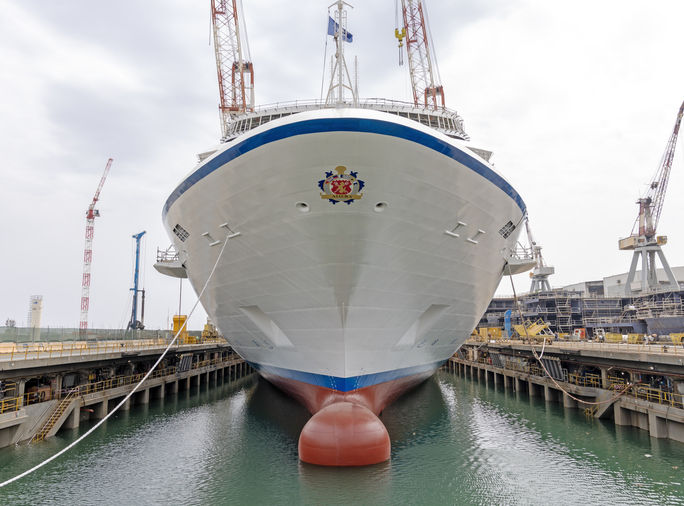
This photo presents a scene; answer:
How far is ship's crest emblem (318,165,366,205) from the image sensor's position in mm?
8570

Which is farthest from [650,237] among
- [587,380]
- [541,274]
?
[587,380]

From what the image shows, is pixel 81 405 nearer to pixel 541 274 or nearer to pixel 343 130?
pixel 343 130

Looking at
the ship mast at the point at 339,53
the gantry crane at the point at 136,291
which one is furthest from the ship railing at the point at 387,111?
the gantry crane at the point at 136,291

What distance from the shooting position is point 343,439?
994 centimetres

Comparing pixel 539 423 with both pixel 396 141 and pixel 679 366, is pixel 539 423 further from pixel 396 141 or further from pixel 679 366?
pixel 396 141

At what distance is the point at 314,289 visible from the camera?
1011 centimetres

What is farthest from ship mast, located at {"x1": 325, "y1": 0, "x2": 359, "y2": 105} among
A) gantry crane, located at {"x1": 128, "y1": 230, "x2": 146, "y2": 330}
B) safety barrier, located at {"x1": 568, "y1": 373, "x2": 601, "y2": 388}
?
gantry crane, located at {"x1": 128, "y1": 230, "x2": 146, "y2": 330}

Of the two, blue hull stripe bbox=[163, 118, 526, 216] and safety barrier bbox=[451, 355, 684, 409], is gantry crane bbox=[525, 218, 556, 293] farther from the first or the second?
blue hull stripe bbox=[163, 118, 526, 216]

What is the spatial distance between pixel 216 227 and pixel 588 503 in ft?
33.6

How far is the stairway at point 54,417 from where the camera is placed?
12.8 m

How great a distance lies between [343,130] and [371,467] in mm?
7712

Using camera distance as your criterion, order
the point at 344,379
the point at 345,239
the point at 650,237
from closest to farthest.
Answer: the point at 345,239 < the point at 344,379 < the point at 650,237

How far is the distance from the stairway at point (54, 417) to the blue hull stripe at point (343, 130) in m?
9.45

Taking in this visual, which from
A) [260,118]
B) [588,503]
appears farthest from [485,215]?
[260,118]
